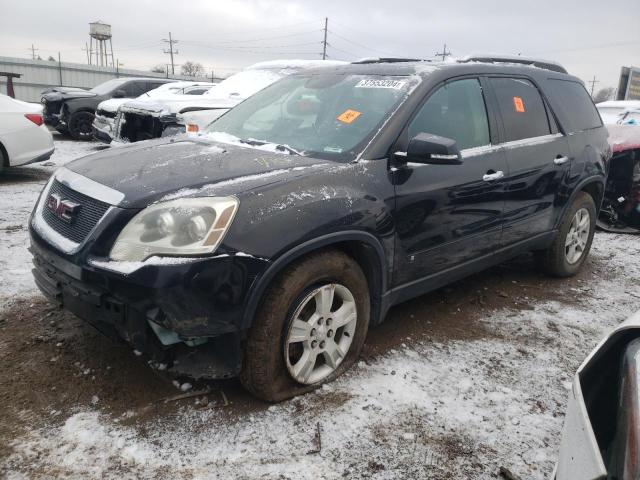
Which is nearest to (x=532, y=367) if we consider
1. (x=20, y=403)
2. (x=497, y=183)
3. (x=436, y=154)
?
(x=497, y=183)

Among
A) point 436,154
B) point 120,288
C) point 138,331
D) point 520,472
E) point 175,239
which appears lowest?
point 520,472

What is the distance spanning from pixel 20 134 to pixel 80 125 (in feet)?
17.6

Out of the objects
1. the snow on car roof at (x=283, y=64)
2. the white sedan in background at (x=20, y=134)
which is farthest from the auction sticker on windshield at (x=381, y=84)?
the white sedan in background at (x=20, y=134)

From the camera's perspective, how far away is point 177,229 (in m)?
2.19

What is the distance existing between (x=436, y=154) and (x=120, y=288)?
171 centimetres

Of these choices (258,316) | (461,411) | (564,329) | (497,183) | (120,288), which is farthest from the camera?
(564,329)

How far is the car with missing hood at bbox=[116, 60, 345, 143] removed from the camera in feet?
24.9

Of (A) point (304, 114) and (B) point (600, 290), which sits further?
(B) point (600, 290)

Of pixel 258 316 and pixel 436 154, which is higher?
pixel 436 154

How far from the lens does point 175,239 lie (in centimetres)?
217

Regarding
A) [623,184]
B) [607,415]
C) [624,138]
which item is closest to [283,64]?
[624,138]

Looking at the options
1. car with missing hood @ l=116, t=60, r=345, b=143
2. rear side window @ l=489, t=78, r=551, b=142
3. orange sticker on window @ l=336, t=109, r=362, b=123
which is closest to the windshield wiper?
orange sticker on window @ l=336, t=109, r=362, b=123

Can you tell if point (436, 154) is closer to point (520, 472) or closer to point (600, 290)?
point (520, 472)

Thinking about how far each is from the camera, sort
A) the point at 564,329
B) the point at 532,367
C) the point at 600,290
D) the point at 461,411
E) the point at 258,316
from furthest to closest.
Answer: the point at 600,290 → the point at 564,329 → the point at 532,367 → the point at 461,411 → the point at 258,316
